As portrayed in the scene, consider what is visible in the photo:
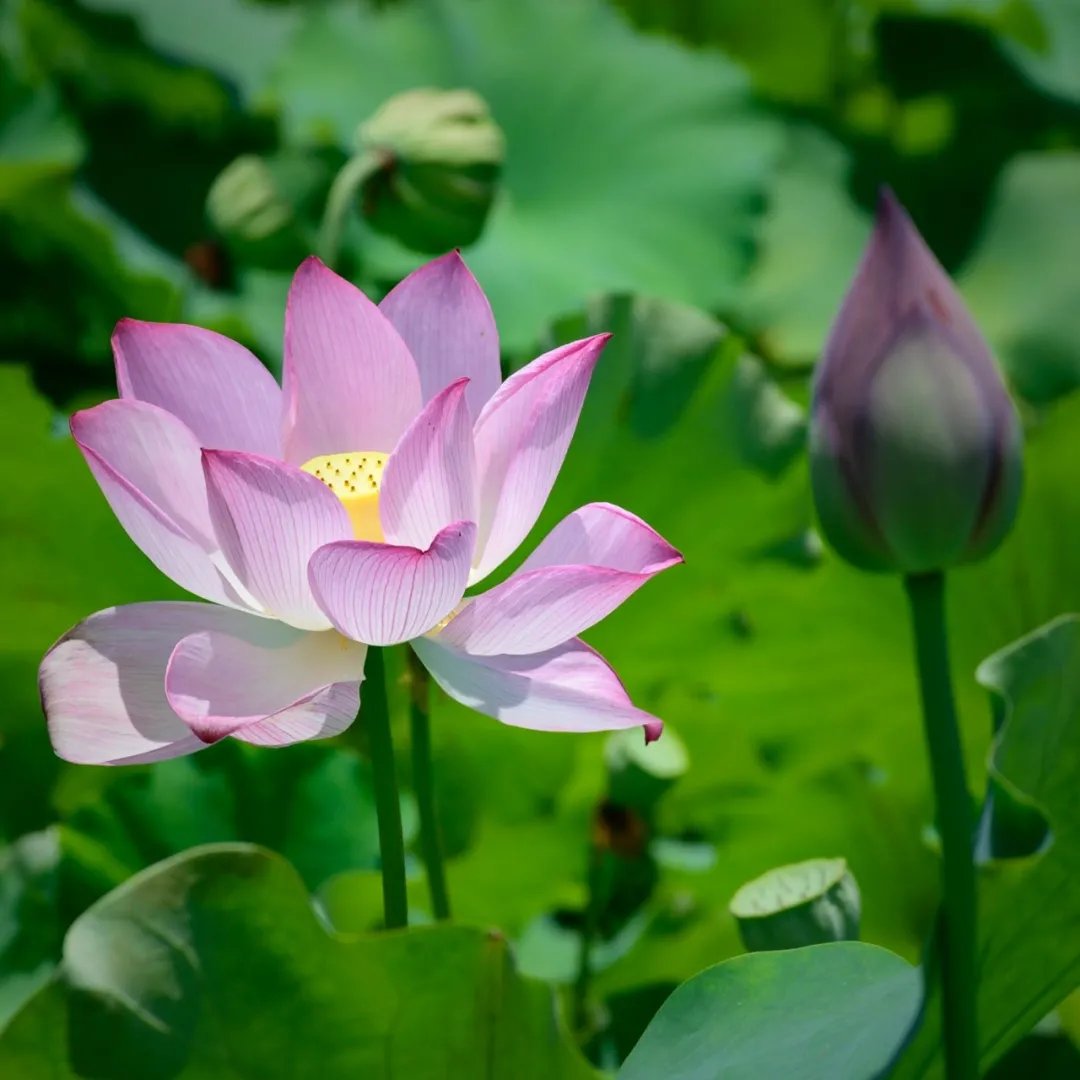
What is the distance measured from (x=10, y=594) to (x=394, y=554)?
0.47 metres

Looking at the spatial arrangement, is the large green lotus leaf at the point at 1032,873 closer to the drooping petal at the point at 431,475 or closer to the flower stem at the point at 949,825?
the flower stem at the point at 949,825

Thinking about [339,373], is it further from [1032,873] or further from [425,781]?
[1032,873]

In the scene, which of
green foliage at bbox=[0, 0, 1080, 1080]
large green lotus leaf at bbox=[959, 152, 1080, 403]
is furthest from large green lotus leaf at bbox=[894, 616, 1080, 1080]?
large green lotus leaf at bbox=[959, 152, 1080, 403]

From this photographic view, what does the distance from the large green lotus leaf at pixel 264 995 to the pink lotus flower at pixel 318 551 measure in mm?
47

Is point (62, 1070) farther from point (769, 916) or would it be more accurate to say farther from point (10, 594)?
point (10, 594)

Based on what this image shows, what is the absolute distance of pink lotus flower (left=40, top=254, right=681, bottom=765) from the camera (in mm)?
423

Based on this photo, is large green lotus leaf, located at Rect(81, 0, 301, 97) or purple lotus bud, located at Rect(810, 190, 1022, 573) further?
large green lotus leaf, located at Rect(81, 0, 301, 97)

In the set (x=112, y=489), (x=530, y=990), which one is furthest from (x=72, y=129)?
(x=530, y=990)

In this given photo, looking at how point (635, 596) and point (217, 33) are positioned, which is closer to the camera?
point (635, 596)

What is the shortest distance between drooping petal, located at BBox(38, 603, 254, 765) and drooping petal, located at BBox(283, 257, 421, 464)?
0.29 feet

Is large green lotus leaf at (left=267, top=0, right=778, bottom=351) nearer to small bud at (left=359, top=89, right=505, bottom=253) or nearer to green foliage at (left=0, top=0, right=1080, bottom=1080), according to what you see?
green foliage at (left=0, top=0, right=1080, bottom=1080)

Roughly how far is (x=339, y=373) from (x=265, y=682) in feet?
0.39

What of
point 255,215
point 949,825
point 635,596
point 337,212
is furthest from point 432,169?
point 949,825

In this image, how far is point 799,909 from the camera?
50 centimetres
